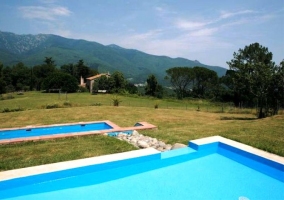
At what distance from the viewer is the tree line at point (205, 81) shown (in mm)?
17375

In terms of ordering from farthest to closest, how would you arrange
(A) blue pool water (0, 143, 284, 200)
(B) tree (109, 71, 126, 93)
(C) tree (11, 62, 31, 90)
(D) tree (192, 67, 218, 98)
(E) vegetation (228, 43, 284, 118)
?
(C) tree (11, 62, 31, 90) < (B) tree (109, 71, 126, 93) < (D) tree (192, 67, 218, 98) < (E) vegetation (228, 43, 284, 118) < (A) blue pool water (0, 143, 284, 200)

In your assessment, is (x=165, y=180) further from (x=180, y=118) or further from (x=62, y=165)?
(x=180, y=118)

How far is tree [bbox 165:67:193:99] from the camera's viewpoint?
59.2 meters

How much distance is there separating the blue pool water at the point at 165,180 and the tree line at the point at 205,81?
1297 cm

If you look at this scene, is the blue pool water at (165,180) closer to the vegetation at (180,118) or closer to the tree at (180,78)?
the vegetation at (180,118)

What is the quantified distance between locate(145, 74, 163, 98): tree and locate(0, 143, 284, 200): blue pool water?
5191 centimetres

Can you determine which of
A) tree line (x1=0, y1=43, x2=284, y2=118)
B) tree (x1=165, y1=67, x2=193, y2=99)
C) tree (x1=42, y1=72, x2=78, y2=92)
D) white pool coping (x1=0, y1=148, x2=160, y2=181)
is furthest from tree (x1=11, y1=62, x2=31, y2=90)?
white pool coping (x1=0, y1=148, x2=160, y2=181)

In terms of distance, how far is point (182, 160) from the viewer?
20.6ft

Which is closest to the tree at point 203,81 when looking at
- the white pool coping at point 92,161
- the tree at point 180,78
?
the tree at point 180,78

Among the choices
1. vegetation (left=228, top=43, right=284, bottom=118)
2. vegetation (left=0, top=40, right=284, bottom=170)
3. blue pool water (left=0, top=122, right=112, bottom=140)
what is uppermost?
vegetation (left=228, top=43, right=284, bottom=118)

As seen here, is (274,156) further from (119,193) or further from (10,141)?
(10,141)

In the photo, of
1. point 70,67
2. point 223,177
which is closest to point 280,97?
point 223,177

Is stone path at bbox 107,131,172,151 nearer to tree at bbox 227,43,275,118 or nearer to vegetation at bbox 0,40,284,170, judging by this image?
vegetation at bbox 0,40,284,170

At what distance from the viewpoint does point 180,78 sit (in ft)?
196
